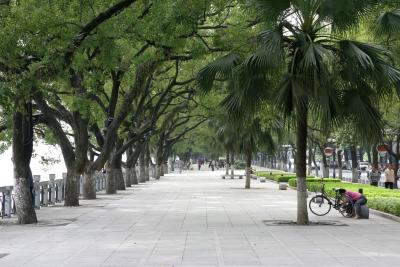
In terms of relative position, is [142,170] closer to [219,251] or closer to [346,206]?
[346,206]

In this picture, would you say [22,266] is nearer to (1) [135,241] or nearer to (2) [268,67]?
(1) [135,241]

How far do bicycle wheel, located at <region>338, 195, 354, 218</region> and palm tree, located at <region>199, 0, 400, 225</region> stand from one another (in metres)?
3.98

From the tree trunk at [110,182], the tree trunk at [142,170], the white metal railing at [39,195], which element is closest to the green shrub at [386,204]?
the white metal railing at [39,195]

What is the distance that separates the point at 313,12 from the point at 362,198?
19.2 ft

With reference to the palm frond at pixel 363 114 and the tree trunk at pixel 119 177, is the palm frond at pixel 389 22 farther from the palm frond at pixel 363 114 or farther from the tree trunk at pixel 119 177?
the tree trunk at pixel 119 177

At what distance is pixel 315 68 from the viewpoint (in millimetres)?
14734

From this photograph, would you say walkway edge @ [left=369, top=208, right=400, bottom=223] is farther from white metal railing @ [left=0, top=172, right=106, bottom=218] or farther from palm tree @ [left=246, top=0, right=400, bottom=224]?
white metal railing @ [left=0, top=172, right=106, bottom=218]

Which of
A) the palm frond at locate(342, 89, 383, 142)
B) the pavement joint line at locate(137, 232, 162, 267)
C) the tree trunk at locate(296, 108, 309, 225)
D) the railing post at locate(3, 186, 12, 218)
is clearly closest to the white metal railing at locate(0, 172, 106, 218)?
the railing post at locate(3, 186, 12, 218)

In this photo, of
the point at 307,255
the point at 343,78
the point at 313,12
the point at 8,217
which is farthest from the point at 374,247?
the point at 8,217

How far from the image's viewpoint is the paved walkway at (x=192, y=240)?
35.6 feet

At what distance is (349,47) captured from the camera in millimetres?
15328

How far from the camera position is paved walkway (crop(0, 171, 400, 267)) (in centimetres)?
1084

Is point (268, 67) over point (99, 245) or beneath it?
over

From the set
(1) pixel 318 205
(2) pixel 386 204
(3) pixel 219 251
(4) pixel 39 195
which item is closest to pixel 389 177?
(1) pixel 318 205
